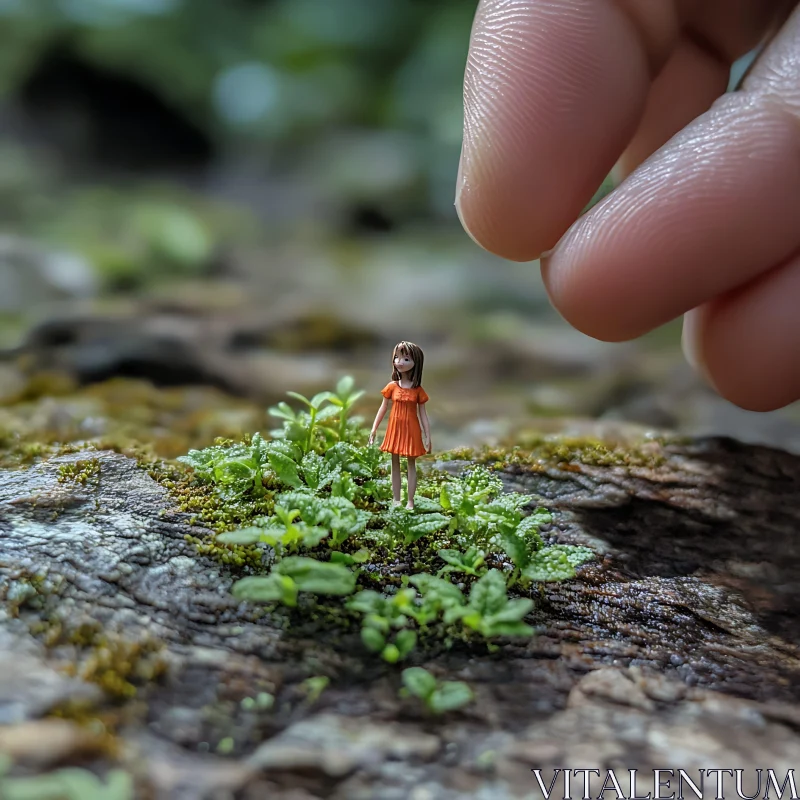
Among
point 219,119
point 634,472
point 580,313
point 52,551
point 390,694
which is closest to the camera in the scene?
point 390,694

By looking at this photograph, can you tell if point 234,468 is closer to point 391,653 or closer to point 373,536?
point 373,536

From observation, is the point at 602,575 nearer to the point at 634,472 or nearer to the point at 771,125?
the point at 634,472

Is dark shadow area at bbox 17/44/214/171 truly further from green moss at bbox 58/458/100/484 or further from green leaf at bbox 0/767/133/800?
green leaf at bbox 0/767/133/800

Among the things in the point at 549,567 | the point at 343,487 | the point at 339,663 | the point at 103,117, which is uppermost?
the point at 103,117

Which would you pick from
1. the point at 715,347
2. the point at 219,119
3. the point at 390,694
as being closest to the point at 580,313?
the point at 715,347

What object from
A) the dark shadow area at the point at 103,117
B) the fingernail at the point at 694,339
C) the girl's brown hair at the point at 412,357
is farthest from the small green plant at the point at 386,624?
the dark shadow area at the point at 103,117

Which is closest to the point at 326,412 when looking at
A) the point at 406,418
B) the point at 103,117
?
the point at 406,418
